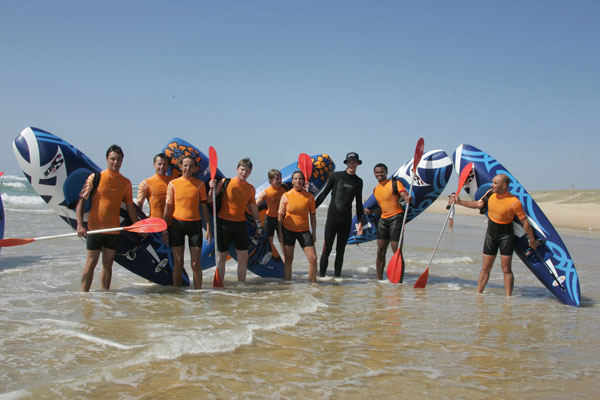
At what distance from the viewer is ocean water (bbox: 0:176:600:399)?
2.79 m

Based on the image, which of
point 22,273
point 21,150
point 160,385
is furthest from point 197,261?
point 22,273

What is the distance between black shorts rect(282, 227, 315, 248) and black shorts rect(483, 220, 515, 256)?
2.24 metres

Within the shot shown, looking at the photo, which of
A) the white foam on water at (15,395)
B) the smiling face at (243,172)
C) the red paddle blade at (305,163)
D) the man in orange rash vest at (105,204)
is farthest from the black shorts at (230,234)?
the white foam on water at (15,395)

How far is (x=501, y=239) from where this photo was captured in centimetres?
562

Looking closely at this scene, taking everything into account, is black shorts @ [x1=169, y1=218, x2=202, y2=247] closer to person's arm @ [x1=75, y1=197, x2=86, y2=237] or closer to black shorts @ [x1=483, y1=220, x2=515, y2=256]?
person's arm @ [x1=75, y1=197, x2=86, y2=237]

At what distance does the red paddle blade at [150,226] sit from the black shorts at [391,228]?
10.4 feet

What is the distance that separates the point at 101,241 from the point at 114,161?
884 millimetres

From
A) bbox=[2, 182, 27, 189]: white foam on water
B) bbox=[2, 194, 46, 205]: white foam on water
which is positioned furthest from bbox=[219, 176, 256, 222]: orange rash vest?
bbox=[2, 182, 27, 189]: white foam on water

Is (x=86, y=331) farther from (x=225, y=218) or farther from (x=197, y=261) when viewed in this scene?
(x=225, y=218)

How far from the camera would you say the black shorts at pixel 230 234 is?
5648 mm

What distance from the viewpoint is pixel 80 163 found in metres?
5.60

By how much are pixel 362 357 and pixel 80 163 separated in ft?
13.7

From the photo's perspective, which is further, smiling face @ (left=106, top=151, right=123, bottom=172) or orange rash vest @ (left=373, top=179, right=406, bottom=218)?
orange rash vest @ (left=373, top=179, right=406, bottom=218)

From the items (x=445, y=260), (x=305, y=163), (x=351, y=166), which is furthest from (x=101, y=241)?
(x=445, y=260)
